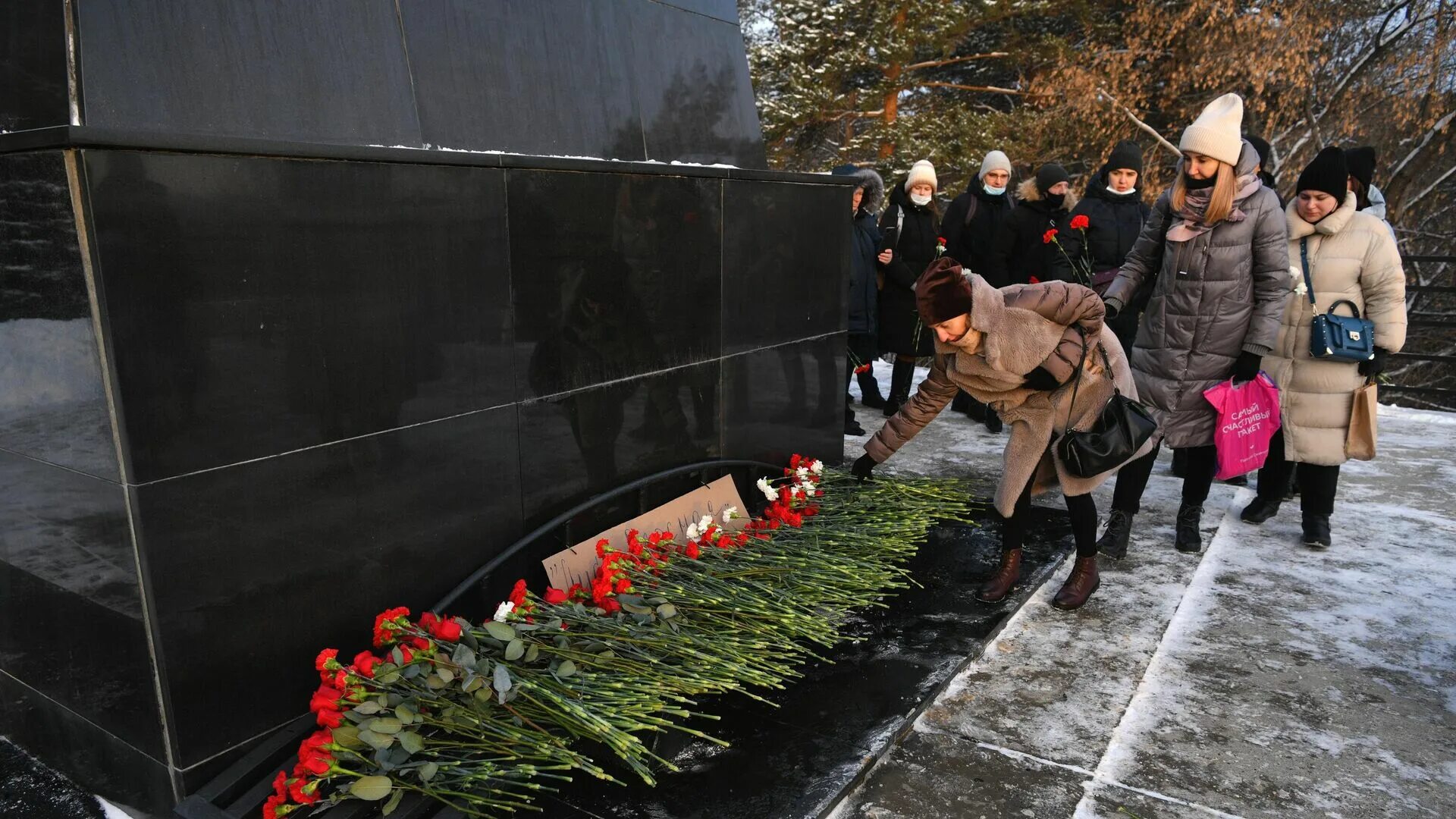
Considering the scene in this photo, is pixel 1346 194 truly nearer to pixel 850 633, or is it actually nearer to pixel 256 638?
pixel 850 633

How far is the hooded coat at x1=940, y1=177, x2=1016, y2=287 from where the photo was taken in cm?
604

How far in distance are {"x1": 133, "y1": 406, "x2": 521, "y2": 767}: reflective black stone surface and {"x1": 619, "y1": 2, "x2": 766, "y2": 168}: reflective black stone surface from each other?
4.53 ft

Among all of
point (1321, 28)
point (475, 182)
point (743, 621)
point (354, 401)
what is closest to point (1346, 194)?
point (743, 621)

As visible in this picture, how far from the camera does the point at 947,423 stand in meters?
6.45

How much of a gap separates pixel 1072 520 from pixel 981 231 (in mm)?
3122

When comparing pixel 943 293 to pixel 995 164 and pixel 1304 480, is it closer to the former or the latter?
pixel 1304 480

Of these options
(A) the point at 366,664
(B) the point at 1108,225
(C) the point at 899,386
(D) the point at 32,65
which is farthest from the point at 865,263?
(D) the point at 32,65

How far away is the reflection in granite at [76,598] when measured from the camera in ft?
6.77

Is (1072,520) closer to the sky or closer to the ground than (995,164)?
closer to the ground

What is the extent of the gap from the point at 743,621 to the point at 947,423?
400 cm

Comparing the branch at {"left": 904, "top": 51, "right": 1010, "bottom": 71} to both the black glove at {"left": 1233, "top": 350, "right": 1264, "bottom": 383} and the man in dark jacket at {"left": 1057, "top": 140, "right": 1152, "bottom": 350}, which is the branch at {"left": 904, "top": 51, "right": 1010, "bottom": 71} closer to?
the man in dark jacket at {"left": 1057, "top": 140, "right": 1152, "bottom": 350}

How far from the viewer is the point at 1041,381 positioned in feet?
10.4

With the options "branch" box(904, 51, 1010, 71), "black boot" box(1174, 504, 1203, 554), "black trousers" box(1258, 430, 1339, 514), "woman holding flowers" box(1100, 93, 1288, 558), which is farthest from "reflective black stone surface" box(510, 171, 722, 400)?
"branch" box(904, 51, 1010, 71)

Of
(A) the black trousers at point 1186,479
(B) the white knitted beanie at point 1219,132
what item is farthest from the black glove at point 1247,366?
(B) the white knitted beanie at point 1219,132
